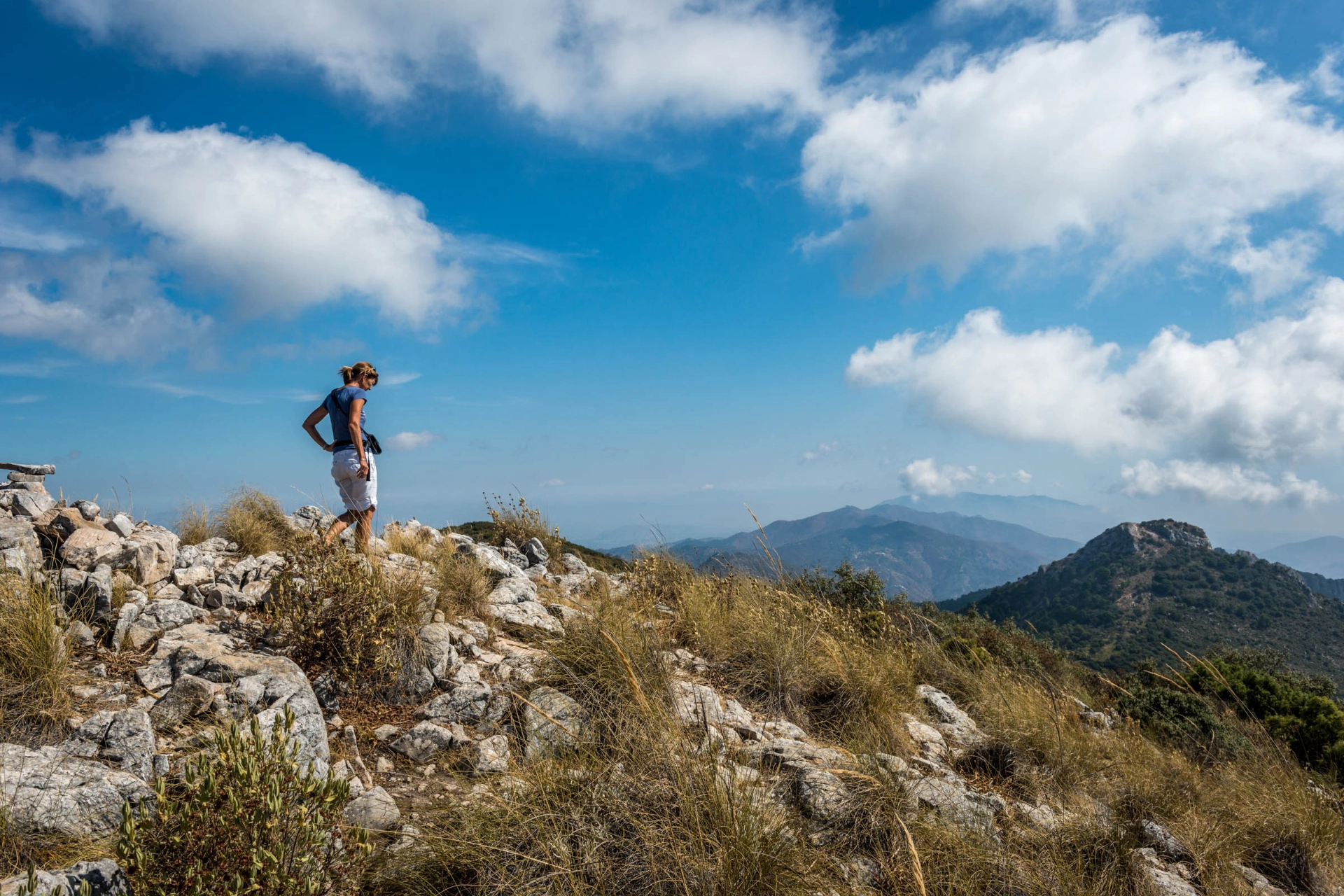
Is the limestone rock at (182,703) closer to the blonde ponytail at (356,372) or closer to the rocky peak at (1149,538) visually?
the blonde ponytail at (356,372)

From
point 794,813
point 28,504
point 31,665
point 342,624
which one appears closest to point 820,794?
point 794,813

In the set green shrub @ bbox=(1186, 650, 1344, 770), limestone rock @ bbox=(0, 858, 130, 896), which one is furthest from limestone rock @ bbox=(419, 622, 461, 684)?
green shrub @ bbox=(1186, 650, 1344, 770)

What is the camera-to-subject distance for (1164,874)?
13.5 ft

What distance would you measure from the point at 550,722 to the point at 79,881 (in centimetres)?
246

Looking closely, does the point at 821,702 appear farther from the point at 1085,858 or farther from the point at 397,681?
the point at 397,681

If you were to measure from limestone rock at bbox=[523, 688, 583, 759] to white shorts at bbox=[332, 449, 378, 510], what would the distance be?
4.22 m

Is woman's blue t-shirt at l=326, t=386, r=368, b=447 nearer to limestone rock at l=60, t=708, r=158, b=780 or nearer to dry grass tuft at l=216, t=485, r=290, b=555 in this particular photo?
dry grass tuft at l=216, t=485, r=290, b=555

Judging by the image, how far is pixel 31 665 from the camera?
389 cm

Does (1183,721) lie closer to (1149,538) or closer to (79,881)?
(79,881)

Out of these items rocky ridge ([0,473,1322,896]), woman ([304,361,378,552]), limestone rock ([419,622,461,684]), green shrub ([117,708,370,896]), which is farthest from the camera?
woman ([304,361,378,552])

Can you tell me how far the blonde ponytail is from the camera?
8.12 m

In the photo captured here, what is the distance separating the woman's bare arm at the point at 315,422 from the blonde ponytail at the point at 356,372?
48cm

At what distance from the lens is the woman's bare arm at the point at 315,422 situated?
326 inches

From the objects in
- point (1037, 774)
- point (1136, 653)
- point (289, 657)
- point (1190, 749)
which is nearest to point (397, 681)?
point (289, 657)
